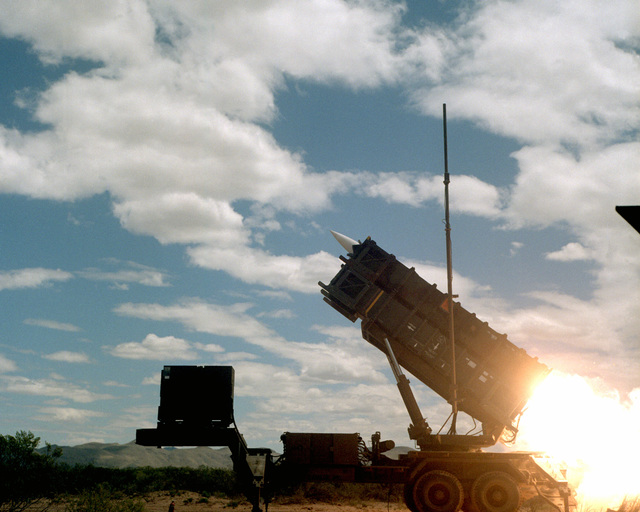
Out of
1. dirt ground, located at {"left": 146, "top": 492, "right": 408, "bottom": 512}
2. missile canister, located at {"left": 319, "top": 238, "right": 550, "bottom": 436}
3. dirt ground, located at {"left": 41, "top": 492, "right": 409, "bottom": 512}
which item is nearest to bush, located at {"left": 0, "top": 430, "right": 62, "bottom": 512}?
dirt ground, located at {"left": 41, "top": 492, "right": 409, "bottom": 512}

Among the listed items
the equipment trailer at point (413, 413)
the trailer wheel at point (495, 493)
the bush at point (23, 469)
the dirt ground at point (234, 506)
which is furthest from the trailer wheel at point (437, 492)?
the bush at point (23, 469)

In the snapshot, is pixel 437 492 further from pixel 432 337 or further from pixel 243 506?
pixel 243 506

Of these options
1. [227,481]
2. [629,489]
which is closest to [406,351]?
[629,489]

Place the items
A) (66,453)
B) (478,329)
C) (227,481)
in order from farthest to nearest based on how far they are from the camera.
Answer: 1. (66,453)
2. (227,481)
3. (478,329)

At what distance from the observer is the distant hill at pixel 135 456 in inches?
→ 4557

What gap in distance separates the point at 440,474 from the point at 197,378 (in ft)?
21.6

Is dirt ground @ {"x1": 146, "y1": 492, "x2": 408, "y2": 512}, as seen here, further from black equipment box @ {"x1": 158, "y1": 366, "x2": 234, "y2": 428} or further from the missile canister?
black equipment box @ {"x1": 158, "y1": 366, "x2": 234, "y2": 428}

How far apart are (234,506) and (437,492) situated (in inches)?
444

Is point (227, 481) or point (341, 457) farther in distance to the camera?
point (227, 481)

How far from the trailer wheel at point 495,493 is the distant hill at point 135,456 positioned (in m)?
106

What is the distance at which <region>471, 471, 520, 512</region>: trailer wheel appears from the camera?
14541 mm

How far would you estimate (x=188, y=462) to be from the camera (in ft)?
404

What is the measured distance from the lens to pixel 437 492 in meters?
14.7

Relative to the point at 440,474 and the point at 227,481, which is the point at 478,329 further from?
the point at 227,481
